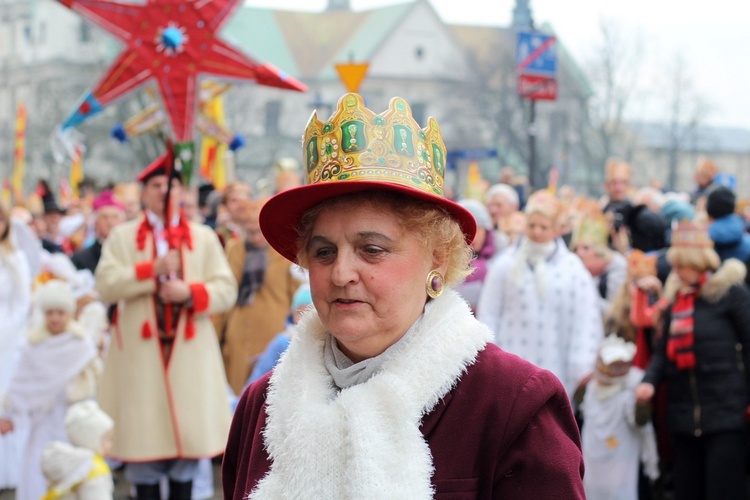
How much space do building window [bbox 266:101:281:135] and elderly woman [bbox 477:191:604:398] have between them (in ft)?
197

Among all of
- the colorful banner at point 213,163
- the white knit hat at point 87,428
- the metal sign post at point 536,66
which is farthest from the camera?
the colorful banner at point 213,163

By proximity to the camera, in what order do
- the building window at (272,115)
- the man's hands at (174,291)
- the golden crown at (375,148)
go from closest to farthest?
the golden crown at (375,148)
the man's hands at (174,291)
the building window at (272,115)

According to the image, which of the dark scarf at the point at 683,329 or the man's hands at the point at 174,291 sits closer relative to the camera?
the man's hands at the point at 174,291

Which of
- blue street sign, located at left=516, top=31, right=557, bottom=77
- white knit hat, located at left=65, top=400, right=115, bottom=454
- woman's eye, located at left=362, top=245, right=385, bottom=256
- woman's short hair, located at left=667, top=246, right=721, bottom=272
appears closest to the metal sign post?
blue street sign, located at left=516, top=31, right=557, bottom=77

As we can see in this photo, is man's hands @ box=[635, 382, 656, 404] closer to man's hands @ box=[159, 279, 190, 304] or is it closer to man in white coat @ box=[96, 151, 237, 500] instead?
man in white coat @ box=[96, 151, 237, 500]

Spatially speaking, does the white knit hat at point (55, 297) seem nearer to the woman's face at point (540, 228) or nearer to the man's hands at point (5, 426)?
the man's hands at point (5, 426)

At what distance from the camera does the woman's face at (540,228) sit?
743cm

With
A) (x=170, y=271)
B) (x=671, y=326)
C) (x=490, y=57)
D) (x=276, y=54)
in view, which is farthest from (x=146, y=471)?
(x=276, y=54)

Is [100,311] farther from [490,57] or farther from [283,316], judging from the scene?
[490,57]

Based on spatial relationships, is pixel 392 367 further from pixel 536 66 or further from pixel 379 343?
pixel 536 66

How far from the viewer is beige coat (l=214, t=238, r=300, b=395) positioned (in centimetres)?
828

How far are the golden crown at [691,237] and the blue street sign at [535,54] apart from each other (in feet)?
18.7

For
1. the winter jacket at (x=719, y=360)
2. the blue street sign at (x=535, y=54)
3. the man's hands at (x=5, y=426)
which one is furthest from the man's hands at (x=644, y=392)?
the blue street sign at (x=535, y=54)

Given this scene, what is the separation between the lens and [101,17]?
6.55 metres
